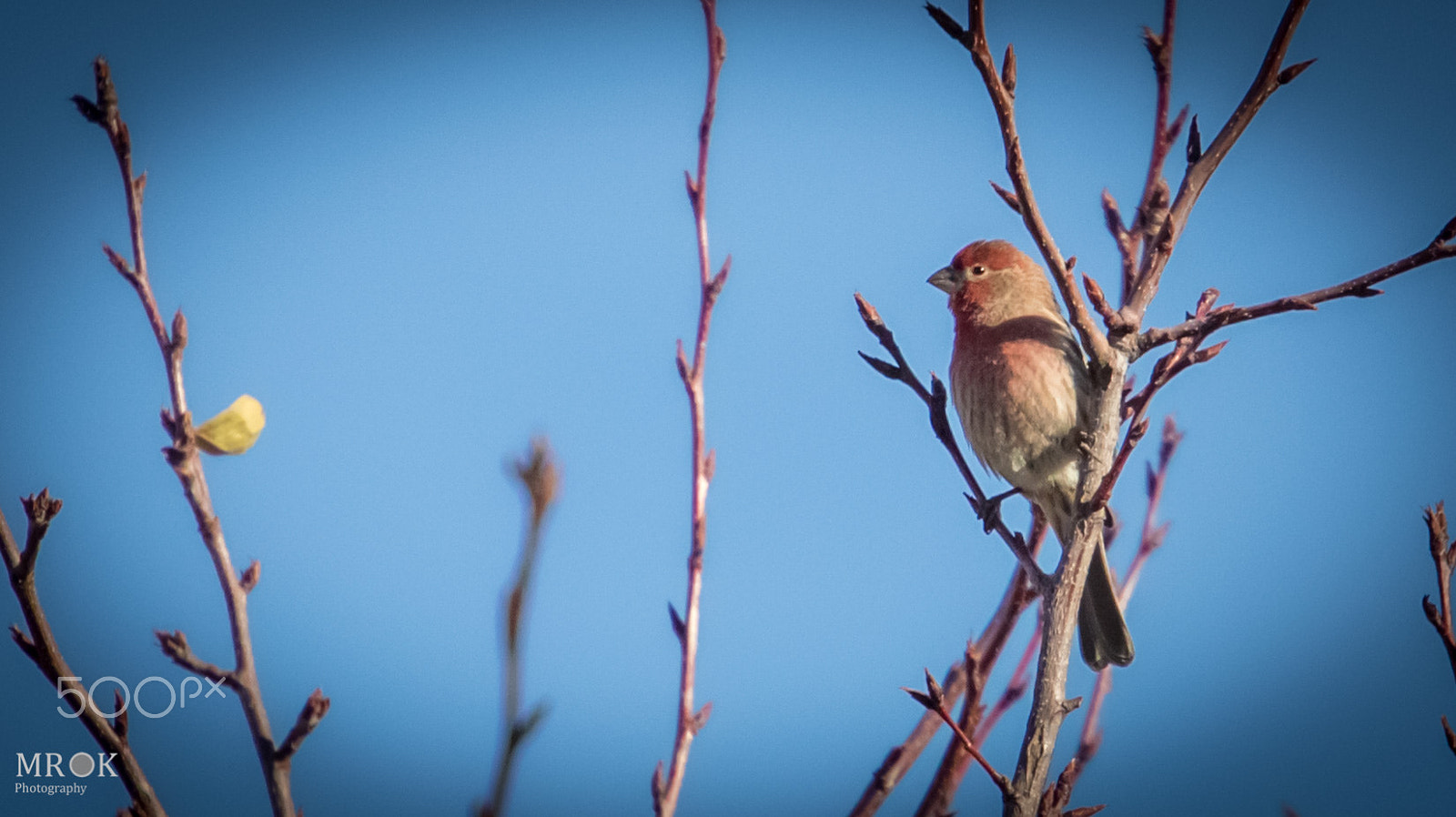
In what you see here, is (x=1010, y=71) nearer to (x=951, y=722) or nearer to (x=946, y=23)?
(x=946, y=23)

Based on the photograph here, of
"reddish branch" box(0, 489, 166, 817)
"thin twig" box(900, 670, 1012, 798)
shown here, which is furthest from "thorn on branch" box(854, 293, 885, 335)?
"reddish branch" box(0, 489, 166, 817)

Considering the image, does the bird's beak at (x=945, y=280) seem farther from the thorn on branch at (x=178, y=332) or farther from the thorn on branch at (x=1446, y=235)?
the thorn on branch at (x=178, y=332)

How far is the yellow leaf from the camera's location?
2553 mm

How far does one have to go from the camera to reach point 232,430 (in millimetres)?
2574

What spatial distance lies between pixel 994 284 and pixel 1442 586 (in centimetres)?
313

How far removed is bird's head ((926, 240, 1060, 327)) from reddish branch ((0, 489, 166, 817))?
4.36 meters

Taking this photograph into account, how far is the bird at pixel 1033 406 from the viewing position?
4.98m

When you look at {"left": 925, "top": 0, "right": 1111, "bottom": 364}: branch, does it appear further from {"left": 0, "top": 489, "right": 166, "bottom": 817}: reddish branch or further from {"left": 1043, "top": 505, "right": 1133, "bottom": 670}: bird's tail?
{"left": 0, "top": 489, "right": 166, "bottom": 817}: reddish branch

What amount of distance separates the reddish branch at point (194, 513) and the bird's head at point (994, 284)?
4.10m

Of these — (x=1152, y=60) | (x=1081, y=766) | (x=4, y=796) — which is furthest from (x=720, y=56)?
(x=4, y=796)

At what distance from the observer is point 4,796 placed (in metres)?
4.67

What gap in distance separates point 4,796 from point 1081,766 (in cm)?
435

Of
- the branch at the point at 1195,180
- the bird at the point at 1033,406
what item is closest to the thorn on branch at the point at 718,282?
the branch at the point at 1195,180

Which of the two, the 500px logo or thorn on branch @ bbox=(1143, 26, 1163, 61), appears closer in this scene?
the 500px logo
